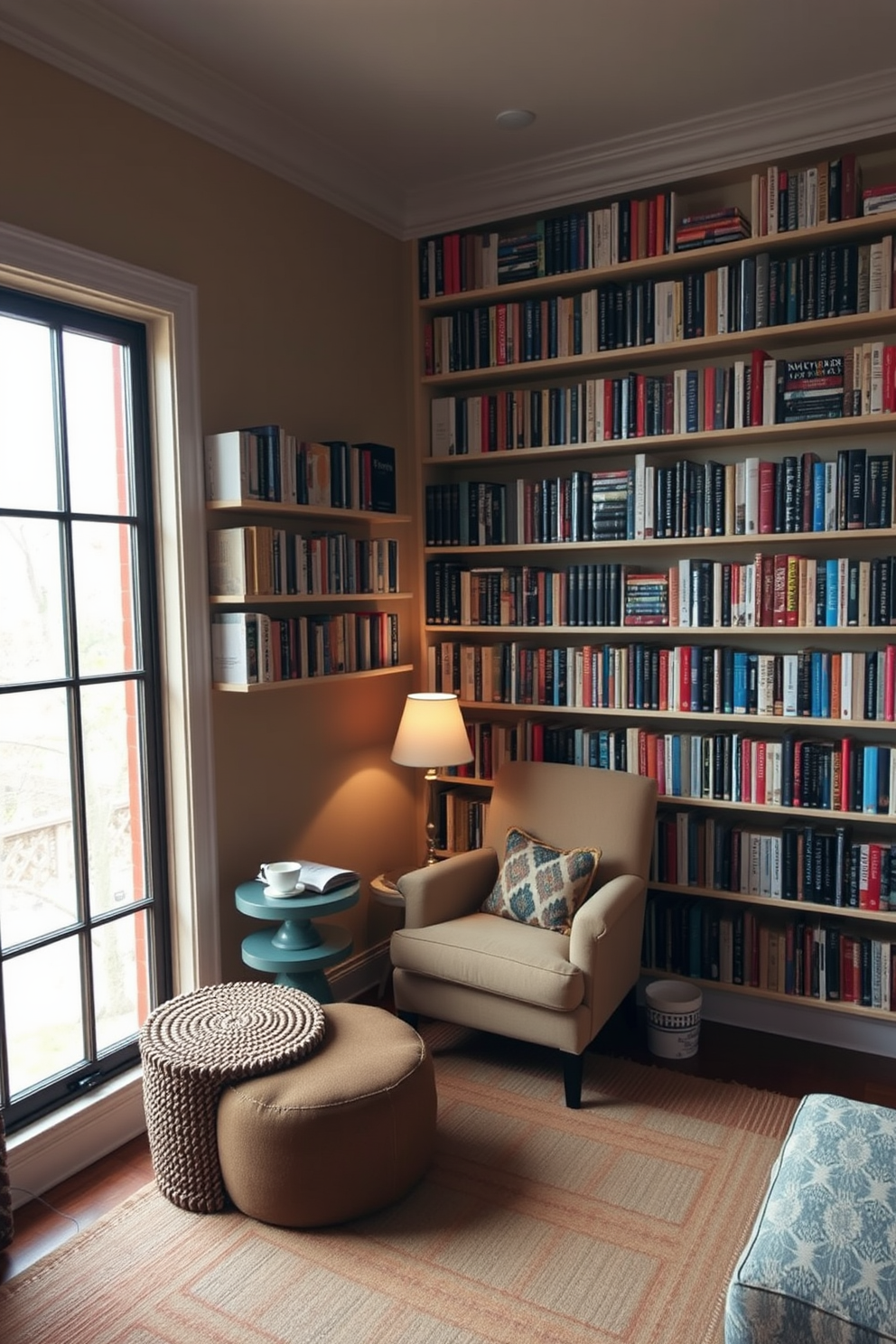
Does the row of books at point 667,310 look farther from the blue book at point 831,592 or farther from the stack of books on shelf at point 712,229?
the blue book at point 831,592

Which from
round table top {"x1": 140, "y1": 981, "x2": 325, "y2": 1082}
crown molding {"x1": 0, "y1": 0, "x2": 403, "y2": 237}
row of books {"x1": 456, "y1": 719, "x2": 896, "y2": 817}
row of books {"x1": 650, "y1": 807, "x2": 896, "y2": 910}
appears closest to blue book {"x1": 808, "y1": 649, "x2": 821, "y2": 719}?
row of books {"x1": 456, "y1": 719, "x2": 896, "y2": 817}

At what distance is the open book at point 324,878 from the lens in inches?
116

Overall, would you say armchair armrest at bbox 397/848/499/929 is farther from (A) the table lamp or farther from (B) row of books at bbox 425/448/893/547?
(B) row of books at bbox 425/448/893/547

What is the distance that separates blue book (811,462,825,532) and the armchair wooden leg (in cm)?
176

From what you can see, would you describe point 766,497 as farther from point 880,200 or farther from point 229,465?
point 229,465

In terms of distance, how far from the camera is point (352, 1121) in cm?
229

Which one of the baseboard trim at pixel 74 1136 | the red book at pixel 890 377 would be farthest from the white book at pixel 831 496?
the baseboard trim at pixel 74 1136

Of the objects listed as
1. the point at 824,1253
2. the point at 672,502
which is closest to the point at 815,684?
the point at 672,502

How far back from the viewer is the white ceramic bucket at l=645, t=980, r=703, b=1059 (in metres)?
3.18

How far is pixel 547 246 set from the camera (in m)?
3.50

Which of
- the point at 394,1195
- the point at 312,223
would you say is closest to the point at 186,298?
the point at 312,223

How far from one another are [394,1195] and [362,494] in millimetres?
2120

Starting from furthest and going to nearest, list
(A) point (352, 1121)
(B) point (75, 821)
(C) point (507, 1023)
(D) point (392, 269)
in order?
1. (D) point (392, 269)
2. (C) point (507, 1023)
3. (B) point (75, 821)
4. (A) point (352, 1121)

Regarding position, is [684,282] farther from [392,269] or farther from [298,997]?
[298,997]
